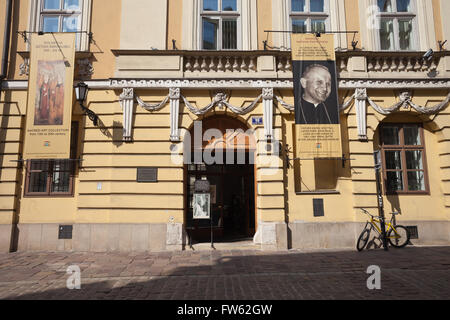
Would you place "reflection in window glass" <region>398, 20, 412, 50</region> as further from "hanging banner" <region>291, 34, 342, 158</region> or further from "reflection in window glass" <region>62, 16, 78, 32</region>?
"reflection in window glass" <region>62, 16, 78, 32</region>

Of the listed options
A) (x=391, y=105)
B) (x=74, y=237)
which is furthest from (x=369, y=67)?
(x=74, y=237)

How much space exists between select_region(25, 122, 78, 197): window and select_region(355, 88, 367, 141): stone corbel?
388 inches

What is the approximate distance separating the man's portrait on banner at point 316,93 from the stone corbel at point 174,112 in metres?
3.98

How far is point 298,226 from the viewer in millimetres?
9102

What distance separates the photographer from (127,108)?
936 cm

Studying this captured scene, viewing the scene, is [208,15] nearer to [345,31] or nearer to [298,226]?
[345,31]

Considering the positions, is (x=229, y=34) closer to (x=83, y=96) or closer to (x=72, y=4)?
(x=83, y=96)

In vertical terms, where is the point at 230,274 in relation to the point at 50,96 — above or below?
below

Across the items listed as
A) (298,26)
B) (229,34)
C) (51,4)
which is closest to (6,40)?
(51,4)

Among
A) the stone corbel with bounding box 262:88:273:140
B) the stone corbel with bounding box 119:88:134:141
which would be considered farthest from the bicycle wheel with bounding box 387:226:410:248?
the stone corbel with bounding box 119:88:134:141

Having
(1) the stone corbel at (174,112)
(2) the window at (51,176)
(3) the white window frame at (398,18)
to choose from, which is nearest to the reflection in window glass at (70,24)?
(2) the window at (51,176)

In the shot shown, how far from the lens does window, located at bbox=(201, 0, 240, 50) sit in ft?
33.6

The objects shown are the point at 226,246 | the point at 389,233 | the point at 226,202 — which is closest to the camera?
the point at 389,233

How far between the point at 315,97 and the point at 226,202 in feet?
17.6
